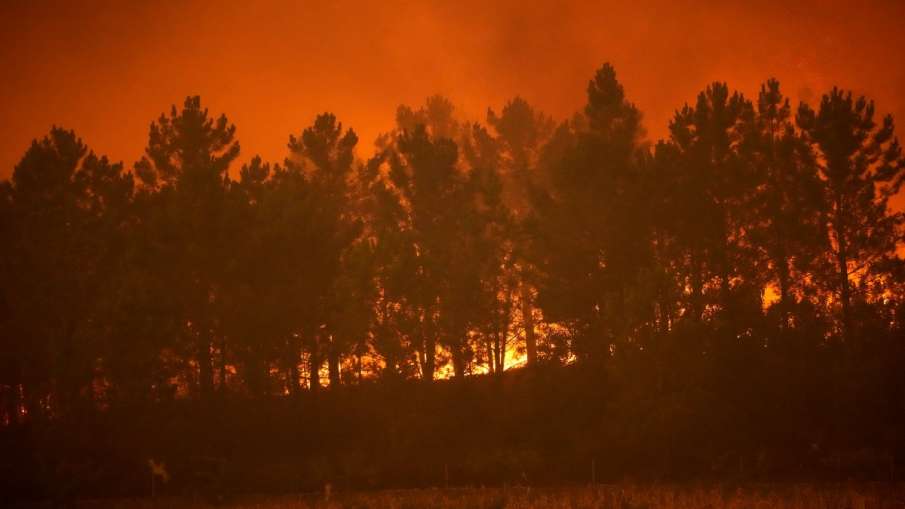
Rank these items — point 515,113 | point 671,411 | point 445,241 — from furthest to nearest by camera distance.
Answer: point 515,113
point 445,241
point 671,411

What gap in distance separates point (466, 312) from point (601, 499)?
14.5m

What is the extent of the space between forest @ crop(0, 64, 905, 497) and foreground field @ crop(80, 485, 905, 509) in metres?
3.06

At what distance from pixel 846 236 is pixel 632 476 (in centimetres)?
1459

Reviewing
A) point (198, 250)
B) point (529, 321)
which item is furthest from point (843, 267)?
point (198, 250)

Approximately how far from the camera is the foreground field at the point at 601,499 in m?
27.8

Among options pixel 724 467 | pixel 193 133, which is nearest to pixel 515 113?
pixel 193 133

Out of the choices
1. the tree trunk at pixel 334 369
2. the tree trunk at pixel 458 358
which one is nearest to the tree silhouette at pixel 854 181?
the tree trunk at pixel 458 358

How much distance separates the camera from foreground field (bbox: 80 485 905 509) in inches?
1096

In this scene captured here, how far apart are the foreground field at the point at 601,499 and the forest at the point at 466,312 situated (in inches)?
120

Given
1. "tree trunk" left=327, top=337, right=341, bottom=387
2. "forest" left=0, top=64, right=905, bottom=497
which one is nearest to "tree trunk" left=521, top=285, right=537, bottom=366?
"forest" left=0, top=64, right=905, bottom=497

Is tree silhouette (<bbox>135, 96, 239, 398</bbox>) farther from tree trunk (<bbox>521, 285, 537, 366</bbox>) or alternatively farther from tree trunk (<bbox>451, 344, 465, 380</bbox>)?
tree trunk (<bbox>521, 285, 537, 366</bbox>)

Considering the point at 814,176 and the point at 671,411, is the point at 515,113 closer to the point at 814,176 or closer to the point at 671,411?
the point at 814,176

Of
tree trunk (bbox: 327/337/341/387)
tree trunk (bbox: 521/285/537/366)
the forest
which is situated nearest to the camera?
the forest

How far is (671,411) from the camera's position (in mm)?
35031
